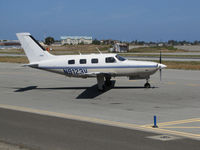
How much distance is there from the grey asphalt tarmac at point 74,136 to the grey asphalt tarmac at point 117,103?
0.25ft

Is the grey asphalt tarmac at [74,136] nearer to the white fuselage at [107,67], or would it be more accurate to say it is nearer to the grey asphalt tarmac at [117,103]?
the grey asphalt tarmac at [117,103]

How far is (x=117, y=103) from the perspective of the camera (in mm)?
19984

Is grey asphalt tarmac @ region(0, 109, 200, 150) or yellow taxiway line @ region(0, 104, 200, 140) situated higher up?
grey asphalt tarmac @ region(0, 109, 200, 150)

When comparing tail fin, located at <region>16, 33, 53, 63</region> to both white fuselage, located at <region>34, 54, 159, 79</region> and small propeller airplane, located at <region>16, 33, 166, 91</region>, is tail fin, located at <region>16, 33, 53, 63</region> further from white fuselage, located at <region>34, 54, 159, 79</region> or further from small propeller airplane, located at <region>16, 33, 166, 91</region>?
white fuselage, located at <region>34, 54, 159, 79</region>

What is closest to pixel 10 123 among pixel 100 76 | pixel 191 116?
pixel 191 116

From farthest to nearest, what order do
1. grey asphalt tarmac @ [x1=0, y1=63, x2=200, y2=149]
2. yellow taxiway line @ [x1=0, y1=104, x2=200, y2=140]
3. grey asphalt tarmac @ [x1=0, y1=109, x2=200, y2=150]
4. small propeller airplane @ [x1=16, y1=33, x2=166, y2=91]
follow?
small propeller airplane @ [x1=16, y1=33, x2=166, y2=91]
grey asphalt tarmac @ [x1=0, y1=63, x2=200, y2=149]
yellow taxiway line @ [x1=0, y1=104, x2=200, y2=140]
grey asphalt tarmac @ [x1=0, y1=109, x2=200, y2=150]

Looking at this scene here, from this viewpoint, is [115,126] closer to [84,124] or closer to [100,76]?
[84,124]

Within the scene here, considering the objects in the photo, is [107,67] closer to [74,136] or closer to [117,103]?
[117,103]

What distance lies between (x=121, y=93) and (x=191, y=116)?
8.26 metres

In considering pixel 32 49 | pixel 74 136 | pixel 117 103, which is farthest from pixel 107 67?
pixel 74 136

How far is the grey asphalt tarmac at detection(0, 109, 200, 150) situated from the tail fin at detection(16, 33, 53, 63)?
10.5 meters

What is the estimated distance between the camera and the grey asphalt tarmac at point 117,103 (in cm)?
1391

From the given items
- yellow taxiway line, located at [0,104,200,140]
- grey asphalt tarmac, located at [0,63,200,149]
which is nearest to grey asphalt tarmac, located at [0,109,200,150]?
grey asphalt tarmac, located at [0,63,200,149]

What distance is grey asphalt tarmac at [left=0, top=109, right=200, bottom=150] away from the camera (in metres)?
11.0
